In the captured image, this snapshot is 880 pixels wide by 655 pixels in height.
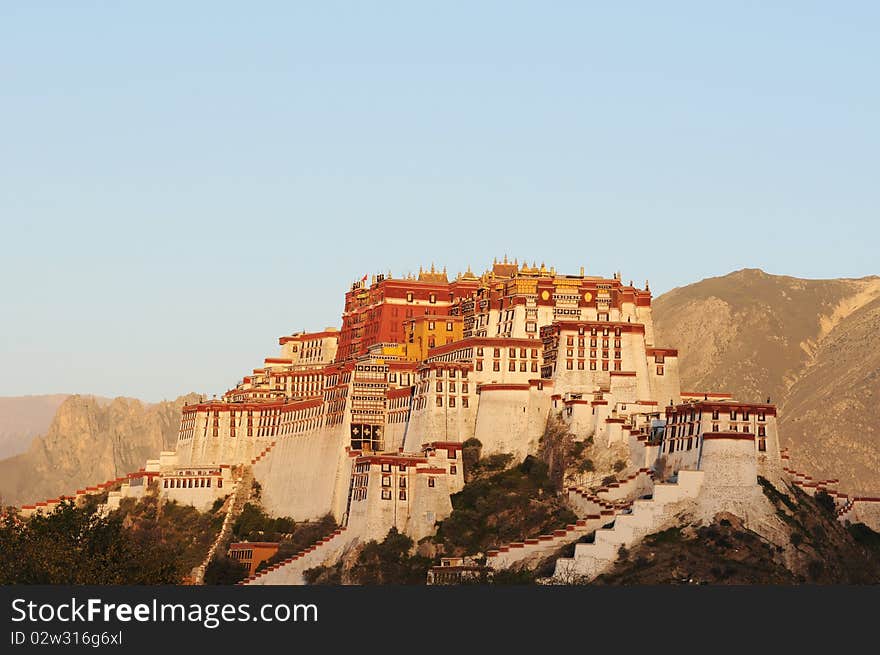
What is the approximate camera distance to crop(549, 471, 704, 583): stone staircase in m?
160

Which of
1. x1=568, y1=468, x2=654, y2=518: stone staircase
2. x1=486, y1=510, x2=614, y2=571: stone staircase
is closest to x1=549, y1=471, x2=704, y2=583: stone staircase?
x1=486, y1=510, x2=614, y2=571: stone staircase

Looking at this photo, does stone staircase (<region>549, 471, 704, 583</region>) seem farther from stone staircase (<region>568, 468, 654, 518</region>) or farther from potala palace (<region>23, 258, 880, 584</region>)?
stone staircase (<region>568, 468, 654, 518</region>)

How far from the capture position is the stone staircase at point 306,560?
181 m

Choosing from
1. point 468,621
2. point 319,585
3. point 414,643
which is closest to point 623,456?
point 319,585

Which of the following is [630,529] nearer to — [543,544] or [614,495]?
[543,544]

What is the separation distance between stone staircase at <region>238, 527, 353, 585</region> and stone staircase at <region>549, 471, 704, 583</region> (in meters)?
26.6

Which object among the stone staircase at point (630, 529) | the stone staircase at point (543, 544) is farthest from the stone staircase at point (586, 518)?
the stone staircase at point (630, 529)

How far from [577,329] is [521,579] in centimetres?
3547

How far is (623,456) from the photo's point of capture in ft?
576

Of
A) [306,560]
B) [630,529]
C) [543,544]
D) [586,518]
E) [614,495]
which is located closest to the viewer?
[630,529]

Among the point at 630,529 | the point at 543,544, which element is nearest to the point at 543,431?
the point at 543,544

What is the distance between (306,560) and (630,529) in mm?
33310

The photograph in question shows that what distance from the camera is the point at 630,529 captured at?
161500 mm

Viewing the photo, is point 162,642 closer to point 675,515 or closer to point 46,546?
point 46,546
